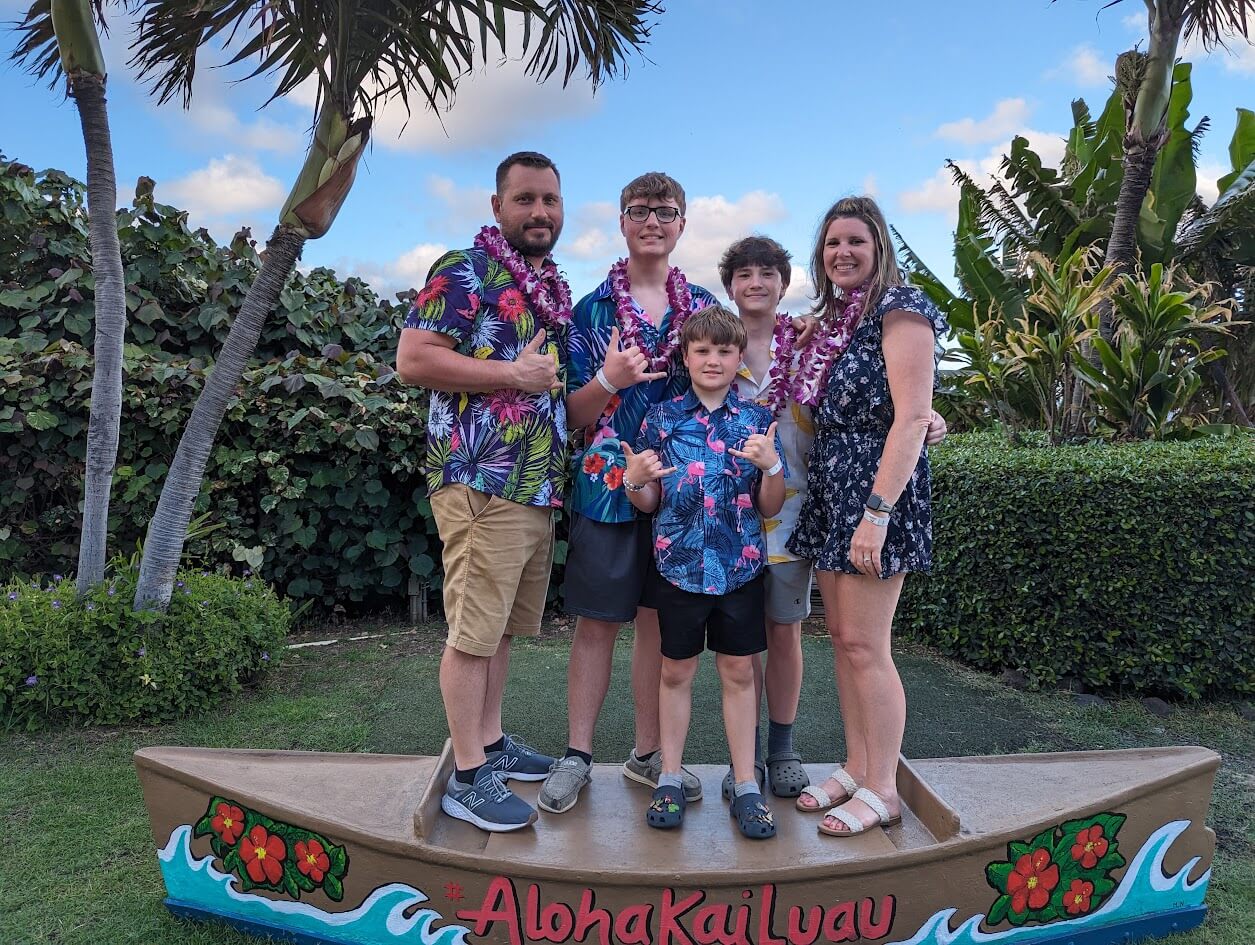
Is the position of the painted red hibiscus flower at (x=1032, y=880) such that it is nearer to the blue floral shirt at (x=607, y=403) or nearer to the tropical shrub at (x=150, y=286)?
the blue floral shirt at (x=607, y=403)

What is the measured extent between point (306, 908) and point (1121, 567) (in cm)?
414

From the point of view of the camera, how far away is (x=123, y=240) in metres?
6.69

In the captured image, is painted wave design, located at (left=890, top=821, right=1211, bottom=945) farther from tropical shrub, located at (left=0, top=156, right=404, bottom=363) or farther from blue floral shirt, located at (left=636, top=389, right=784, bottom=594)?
tropical shrub, located at (left=0, top=156, right=404, bottom=363)

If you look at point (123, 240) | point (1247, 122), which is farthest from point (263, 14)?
point (1247, 122)

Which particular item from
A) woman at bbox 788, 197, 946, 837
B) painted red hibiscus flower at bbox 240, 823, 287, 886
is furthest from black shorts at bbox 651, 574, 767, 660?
painted red hibiscus flower at bbox 240, 823, 287, 886

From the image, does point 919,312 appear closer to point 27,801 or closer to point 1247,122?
point 27,801

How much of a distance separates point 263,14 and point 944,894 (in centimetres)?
492

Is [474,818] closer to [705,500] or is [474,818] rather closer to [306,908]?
[306,908]

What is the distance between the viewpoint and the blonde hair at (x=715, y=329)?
2.56 meters

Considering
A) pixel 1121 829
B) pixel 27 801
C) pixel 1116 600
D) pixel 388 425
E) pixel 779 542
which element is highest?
pixel 388 425

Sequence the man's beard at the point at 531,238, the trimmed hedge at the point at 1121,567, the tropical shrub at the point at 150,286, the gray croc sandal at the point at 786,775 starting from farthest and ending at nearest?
the tropical shrub at the point at 150,286, the trimmed hedge at the point at 1121,567, the gray croc sandal at the point at 786,775, the man's beard at the point at 531,238

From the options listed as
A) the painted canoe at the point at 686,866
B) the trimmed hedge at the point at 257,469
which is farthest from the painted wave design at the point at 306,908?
the trimmed hedge at the point at 257,469

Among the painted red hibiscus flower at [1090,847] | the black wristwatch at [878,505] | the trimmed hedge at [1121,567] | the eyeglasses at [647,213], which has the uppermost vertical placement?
the eyeglasses at [647,213]

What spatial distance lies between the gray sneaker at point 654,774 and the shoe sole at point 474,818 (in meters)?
→ 0.45
